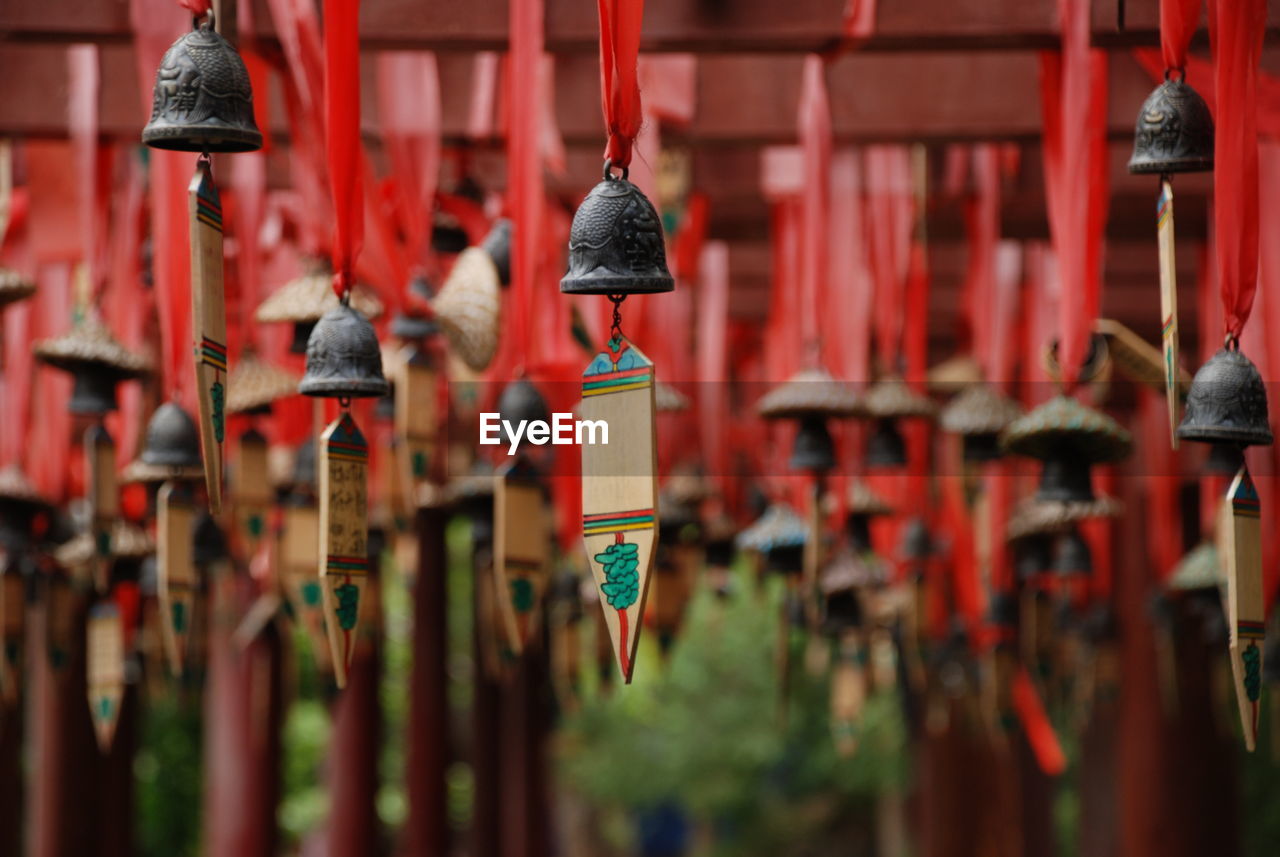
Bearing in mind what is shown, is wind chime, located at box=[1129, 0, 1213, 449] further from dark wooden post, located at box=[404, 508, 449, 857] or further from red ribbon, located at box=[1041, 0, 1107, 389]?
dark wooden post, located at box=[404, 508, 449, 857]

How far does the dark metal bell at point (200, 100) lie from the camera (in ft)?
12.3

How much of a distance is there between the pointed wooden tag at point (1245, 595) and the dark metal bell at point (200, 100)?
2.09 m

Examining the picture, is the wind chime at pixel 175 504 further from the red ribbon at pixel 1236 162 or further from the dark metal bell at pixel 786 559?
the red ribbon at pixel 1236 162

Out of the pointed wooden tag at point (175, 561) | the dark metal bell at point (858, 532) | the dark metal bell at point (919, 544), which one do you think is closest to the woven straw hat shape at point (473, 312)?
the pointed wooden tag at point (175, 561)

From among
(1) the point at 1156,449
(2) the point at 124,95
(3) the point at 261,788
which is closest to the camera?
(2) the point at 124,95

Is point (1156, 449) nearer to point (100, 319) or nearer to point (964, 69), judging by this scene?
point (964, 69)

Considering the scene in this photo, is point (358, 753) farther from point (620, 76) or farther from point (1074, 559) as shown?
point (620, 76)

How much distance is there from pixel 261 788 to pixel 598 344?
5.24 m

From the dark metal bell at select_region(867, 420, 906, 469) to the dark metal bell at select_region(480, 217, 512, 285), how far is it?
216 cm

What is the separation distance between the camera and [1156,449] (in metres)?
10.6

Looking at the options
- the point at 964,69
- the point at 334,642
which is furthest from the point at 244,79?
the point at 964,69

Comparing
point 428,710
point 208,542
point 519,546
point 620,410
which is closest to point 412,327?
point 519,546

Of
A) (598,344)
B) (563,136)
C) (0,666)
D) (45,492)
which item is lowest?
(0,666)

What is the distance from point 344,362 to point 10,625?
4.24 meters
